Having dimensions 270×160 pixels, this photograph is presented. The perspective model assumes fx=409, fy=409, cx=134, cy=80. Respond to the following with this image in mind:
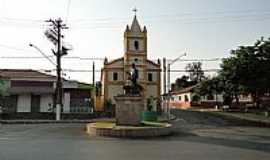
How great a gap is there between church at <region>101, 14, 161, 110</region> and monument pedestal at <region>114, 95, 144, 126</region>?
4066cm

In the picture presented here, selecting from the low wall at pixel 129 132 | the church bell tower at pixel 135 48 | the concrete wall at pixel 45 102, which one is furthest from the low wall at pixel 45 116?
the church bell tower at pixel 135 48

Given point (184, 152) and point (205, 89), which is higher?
point (205, 89)

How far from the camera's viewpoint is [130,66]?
66.4 metres

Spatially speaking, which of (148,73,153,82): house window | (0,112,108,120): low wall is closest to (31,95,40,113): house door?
(0,112,108,120): low wall

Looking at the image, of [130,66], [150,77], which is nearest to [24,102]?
[130,66]

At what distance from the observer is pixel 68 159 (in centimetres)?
1255

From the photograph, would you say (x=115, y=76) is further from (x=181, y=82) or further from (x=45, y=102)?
(x=181, y=82)

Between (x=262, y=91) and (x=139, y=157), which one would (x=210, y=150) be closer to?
(x=139, y=157)

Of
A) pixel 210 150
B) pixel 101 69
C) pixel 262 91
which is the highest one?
pixel 101 69

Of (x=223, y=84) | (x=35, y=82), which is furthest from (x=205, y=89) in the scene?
(x=35, y=82)

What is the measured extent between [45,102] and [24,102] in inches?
100

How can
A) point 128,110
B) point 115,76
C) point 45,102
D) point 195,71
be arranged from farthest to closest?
point 195,71
point 115,76
point 45,102
point 128,110

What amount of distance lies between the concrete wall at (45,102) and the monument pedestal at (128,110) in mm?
26412

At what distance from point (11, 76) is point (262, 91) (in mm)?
33107
